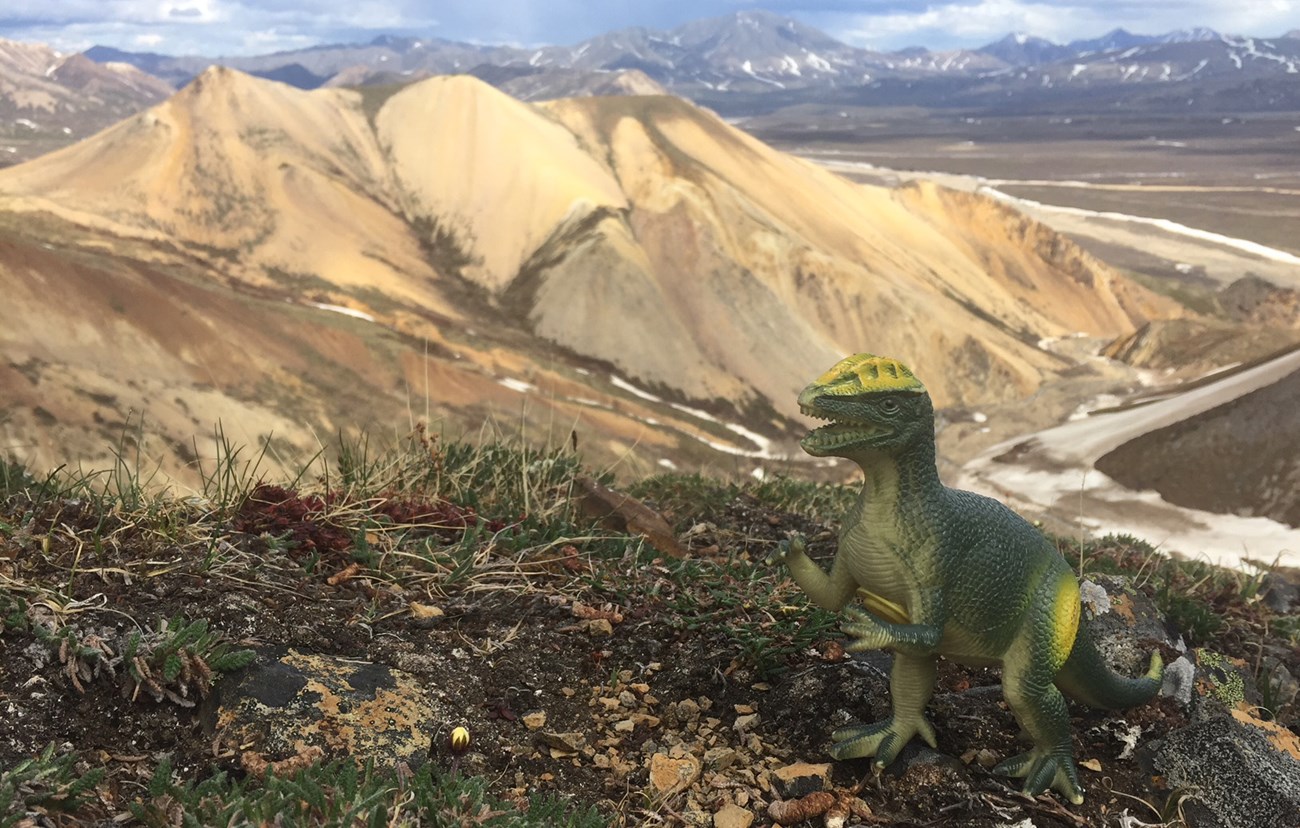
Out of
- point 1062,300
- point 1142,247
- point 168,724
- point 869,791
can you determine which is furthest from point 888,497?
point 1142,247

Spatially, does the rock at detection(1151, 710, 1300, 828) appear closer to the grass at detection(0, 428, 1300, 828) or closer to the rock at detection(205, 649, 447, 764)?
the grass at detection(0, 428, 1300, 828)

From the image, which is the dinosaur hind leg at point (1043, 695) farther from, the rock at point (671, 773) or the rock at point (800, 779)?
the rock at point (671, 773)

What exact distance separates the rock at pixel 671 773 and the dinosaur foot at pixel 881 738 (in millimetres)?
477

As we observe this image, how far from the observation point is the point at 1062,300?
45.5 metres

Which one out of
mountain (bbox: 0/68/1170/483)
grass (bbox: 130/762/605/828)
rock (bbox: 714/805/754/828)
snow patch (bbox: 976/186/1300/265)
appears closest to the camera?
grass (bbox: 130/762/605/828)

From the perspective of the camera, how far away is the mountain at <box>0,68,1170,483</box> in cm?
1731

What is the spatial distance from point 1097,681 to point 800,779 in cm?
114

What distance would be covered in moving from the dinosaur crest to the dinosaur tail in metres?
1.09

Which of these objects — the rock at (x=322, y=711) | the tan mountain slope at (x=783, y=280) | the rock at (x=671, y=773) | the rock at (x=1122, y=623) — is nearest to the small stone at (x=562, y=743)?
the rock at (x=671, y=773)

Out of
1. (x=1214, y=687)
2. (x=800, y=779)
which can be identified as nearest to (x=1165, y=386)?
(x=1214, y=687)

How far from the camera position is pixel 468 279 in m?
31.9

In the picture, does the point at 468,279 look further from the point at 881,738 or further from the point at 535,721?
the point at 881,738

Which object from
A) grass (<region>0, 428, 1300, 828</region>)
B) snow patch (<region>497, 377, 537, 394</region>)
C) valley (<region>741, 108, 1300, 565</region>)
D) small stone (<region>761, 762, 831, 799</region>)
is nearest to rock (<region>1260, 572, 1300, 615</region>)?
grass (<region>0, 428, 1300, 828</region>)

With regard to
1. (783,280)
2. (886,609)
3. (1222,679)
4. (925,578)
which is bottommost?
(783,280)
